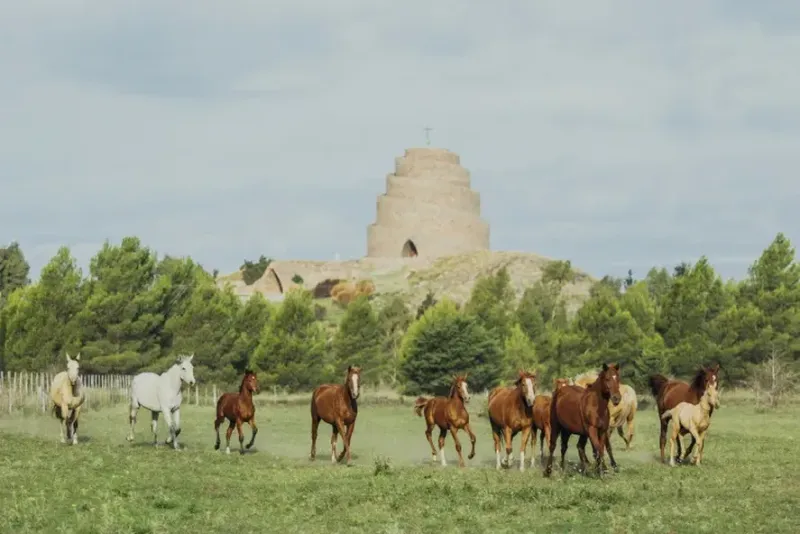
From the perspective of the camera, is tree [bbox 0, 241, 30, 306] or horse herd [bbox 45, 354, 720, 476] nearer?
horse herd [bbox 45, 354, 720, 476]

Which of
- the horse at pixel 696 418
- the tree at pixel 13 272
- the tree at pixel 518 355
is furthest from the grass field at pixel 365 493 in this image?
the tree at pixel 13 272

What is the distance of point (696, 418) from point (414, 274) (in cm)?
12522

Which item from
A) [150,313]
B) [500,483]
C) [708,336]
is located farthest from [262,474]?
[708,336]

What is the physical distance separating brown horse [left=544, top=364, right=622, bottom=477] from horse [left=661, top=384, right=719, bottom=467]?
9.58 ft

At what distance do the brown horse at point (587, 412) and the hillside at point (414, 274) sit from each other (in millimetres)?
111753

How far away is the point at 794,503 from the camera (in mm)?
17297

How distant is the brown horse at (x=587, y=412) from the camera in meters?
20.3

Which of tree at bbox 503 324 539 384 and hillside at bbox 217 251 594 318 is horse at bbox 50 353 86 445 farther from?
hillside at bbox 217 251 594 318

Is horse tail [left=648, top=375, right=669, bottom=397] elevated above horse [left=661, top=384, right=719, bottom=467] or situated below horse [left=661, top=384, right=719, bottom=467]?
above

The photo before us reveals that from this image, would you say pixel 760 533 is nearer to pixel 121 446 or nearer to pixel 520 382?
pixel 520 382

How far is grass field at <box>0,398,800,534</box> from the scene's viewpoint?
621 inches

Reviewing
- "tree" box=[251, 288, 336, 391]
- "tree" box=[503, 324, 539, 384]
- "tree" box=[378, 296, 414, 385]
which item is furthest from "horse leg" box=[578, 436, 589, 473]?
"tree" box=[378, 296, 414, 385]

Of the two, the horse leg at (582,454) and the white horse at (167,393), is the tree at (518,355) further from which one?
the horse leg at (582,454)

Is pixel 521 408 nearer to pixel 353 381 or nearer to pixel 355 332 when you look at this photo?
pixel 353 381
